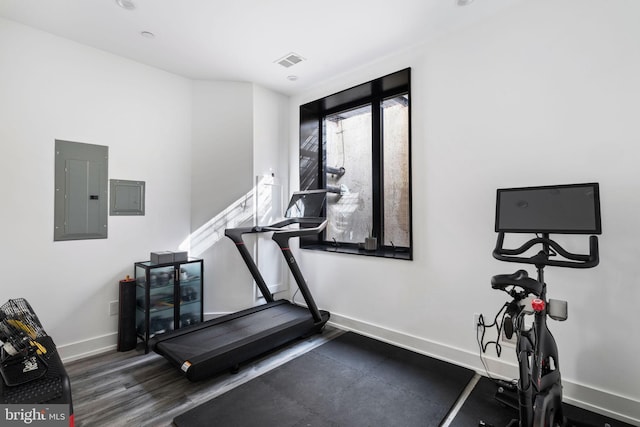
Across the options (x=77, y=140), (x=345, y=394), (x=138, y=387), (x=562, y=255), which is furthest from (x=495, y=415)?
(x=77, y=140)

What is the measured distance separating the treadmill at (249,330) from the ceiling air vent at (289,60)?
1.49 m

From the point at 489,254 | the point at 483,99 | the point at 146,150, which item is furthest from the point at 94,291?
the point at 483,99

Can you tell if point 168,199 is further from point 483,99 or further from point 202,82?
point 483,99

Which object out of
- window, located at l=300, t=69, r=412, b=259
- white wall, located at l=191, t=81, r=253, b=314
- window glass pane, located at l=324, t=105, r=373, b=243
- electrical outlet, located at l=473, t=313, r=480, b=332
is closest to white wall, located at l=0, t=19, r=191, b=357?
white wall, located at l=191, t=81, r=253, b=314

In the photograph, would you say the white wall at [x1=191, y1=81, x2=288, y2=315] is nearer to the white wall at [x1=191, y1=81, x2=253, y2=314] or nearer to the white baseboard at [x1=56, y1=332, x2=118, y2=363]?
the white wall at [x1=191, y1=81, x2=253, y2=314]

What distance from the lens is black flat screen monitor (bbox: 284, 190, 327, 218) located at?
3.47 meters

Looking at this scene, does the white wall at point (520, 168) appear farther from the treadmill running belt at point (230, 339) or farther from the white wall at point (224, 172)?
the white wall at point (224, 172)

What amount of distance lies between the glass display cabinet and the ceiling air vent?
2.47 meters

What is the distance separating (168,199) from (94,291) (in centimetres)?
121

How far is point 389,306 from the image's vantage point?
323cm

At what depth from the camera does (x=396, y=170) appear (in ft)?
11.6

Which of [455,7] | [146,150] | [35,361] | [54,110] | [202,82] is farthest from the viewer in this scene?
[202,82]

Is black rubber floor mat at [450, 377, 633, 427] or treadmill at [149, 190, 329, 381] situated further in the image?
treadmill at [149, 190, 329, 381]

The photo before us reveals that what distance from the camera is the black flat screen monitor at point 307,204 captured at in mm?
3471
